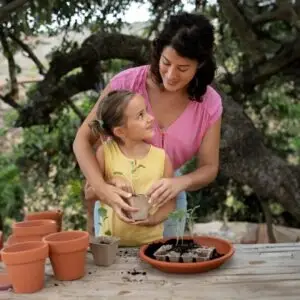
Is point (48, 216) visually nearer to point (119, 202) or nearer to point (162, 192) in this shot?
point (119, 202)

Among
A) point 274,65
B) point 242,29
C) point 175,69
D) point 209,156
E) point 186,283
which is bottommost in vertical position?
point 186,283

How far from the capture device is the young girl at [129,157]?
2045 millimetres

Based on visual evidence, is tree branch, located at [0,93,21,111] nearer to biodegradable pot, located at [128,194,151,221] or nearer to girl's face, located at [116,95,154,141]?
girl's face, located at [116,95,154,141]

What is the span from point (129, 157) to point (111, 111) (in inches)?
7.0

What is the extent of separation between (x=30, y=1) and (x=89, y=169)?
1.50 meters

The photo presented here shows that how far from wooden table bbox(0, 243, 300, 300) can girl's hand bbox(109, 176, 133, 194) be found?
25 cm

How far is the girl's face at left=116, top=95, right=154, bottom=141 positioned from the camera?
80.3 inches

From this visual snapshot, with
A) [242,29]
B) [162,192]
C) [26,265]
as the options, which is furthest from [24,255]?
[242,29]

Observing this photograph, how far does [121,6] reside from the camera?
3.82 meters

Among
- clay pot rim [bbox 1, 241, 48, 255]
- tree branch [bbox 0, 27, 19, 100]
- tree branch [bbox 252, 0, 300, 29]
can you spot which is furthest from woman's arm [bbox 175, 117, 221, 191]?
tree branch [bbox 0, 27, 19, 100]

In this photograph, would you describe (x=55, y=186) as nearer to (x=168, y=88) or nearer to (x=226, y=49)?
(x=226, y=49)

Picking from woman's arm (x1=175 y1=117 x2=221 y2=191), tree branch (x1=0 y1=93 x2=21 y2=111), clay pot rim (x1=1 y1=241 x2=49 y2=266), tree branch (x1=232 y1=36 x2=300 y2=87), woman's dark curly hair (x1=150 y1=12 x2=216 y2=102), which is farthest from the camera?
tree branch (x1=0 y1=93 x2=21 y2=111)

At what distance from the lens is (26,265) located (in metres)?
1.64

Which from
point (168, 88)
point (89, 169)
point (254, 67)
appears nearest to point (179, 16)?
point (168, 88)
